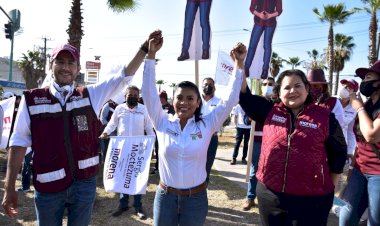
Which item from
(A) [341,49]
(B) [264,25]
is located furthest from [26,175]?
(A) [341,49]

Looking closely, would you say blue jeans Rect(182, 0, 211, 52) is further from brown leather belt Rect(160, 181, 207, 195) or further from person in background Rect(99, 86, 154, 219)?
brown leather belt Rect(160, 181, 207, 195)

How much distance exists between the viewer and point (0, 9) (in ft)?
47.8

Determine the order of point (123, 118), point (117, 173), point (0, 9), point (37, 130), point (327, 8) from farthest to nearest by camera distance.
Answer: point (327, 8) → point (0, 9) → point (123, 118) → point (117, 173) → point (37, 130)

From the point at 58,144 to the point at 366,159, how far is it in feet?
8.41

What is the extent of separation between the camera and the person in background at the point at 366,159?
285 centimetres

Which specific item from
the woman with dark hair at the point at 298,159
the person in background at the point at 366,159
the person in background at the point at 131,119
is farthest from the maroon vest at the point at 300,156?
the person in background at the point at 131,119

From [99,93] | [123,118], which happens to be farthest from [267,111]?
[123,118]

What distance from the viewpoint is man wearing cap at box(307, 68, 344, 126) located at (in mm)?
4223

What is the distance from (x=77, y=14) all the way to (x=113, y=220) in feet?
24.3

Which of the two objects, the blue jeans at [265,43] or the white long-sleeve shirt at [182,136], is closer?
the white long-sleeve shirt at [182,136]

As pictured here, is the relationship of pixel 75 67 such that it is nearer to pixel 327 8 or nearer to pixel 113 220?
pixel 113 220

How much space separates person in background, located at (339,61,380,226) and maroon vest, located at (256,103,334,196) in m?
0.44

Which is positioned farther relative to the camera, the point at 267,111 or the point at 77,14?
the point at 77,14

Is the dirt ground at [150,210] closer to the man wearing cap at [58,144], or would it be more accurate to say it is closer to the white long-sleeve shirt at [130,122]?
the white long-sleeve shirt at [130,122]
